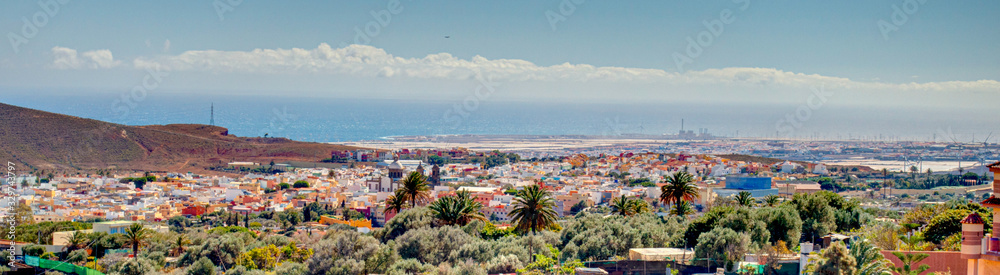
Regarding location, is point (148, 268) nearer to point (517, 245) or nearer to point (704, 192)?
point (517, 245)

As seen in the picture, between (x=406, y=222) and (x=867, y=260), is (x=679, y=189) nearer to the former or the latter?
(x=406, y=222)

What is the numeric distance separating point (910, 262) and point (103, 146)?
229 feet

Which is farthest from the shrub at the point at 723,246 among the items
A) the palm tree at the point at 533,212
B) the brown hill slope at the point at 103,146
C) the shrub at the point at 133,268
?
the brown hill slope at the point at 103,146

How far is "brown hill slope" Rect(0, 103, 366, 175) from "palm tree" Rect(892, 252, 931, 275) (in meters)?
62.0

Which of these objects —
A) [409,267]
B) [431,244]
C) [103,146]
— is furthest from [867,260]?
[103,146]

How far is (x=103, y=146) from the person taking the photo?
69.2 meters

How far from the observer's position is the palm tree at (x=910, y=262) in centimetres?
970

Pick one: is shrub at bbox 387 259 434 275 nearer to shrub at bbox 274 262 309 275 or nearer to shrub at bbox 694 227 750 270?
shrub at bbox 274 262 309 275

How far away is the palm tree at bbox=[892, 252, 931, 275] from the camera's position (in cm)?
970

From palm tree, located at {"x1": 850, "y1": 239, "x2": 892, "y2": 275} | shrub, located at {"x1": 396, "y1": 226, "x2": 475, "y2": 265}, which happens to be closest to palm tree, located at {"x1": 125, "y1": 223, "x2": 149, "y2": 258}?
shrub, located at {"x1": 396, "y1": 226, "x2": 475, "y2": 265}

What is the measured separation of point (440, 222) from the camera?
20953 millimetres

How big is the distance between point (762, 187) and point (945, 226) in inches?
1521

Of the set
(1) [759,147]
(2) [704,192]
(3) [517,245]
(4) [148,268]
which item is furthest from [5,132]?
(1) [759,147]

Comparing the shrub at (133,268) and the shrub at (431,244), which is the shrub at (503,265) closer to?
the shrub at (431,244)
